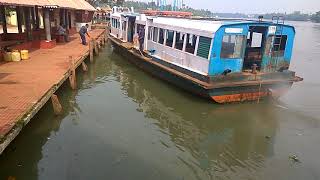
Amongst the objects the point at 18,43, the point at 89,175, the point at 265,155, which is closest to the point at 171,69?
the point at 265,155

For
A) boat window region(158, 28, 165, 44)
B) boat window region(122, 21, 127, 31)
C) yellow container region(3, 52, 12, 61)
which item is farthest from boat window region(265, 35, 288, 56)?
boat window region(122, 21, 127, 31)

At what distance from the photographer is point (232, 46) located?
1147cm

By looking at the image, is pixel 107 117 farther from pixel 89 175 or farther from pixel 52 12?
pixel 52 12

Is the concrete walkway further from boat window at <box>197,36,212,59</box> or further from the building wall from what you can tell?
boat window at <box>197,36,212,59</box>

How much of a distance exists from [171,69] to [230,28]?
11.0ft

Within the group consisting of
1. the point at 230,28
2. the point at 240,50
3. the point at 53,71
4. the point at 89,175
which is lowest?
the point at 89,175

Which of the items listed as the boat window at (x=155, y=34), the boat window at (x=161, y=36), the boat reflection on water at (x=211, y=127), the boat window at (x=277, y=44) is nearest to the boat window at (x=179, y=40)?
the boat window at (x=161, y=36)

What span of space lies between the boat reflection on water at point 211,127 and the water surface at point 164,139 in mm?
26

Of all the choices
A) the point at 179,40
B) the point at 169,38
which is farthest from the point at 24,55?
the point at 179,40

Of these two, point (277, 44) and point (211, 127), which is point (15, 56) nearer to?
point (211, 127)

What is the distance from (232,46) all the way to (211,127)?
3.08m

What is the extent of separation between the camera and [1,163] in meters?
7.55

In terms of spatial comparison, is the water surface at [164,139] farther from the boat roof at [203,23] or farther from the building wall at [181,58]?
the boat roof at [203,23]

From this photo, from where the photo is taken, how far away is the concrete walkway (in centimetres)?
729
